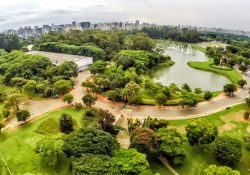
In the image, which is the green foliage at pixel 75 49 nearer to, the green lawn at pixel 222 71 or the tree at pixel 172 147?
the green lawn at pixel 222 71

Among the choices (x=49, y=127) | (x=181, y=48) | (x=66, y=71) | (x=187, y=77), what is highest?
(x=181, y=48)

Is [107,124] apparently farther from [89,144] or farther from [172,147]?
[172,147]

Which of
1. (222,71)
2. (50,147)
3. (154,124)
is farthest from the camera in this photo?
(222,71)

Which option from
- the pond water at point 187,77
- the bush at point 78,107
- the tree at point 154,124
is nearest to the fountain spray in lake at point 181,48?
the pond water at point 187,77

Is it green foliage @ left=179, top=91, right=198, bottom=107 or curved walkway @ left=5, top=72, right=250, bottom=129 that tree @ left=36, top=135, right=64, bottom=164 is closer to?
curved walkway @ left=5, top=72, right=250, bottom=129

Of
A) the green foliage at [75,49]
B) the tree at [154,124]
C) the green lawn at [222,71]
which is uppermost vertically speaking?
the green foliage at [75,49]

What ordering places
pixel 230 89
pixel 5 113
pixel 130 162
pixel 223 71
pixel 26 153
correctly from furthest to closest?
pixel 223 71 < pixel 230 89 < pixel 5 113 < pixel 26 153 < pixel 130 162

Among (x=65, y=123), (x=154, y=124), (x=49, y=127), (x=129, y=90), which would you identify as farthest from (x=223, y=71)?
(x=49, y=127)
